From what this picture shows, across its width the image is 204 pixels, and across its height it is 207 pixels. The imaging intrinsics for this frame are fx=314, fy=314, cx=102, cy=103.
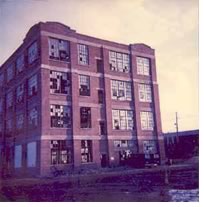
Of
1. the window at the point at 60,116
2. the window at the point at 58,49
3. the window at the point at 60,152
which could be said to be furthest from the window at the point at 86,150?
the window at the point at 58,49

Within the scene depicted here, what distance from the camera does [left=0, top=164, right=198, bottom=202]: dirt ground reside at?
22.6 feet

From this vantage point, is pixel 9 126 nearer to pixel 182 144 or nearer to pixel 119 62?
pixel 119 62

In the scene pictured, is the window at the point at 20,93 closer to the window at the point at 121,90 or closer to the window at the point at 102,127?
the window at the point at 102,127

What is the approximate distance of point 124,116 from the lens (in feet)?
39.5

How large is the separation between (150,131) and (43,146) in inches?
146

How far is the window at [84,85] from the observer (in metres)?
11.9

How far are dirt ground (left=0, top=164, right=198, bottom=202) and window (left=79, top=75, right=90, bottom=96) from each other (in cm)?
366

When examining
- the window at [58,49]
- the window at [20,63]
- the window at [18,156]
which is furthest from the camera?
the window at [58,49]

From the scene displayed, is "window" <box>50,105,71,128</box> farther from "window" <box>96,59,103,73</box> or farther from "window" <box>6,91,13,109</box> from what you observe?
"window" <box>96,59,103,73</box>

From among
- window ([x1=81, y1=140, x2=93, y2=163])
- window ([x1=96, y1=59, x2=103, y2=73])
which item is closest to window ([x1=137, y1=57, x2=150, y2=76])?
window ([x1=96, y1=59, x2=103, y2=73])

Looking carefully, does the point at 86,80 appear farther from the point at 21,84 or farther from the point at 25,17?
the point at 25,17

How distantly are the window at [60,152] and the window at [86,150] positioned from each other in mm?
500

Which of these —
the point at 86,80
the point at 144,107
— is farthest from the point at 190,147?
the point at 86,80

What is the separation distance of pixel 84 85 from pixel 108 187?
5022 mm
